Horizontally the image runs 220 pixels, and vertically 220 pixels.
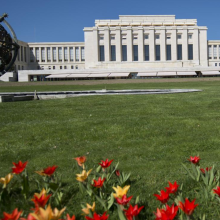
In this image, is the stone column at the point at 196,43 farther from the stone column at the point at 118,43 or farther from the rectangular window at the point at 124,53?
the stone column at the point at 118,43

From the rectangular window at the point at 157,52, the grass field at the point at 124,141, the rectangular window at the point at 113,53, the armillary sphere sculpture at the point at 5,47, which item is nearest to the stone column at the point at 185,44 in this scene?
the rectangular window at the point at 157,52

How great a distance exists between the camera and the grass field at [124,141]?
5.14m

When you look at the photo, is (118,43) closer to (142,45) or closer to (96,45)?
(96,45)

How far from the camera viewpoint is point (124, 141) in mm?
Answer: 7113

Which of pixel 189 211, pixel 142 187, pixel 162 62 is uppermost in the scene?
pixel 162 62

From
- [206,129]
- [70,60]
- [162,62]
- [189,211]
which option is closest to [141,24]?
[162,62]

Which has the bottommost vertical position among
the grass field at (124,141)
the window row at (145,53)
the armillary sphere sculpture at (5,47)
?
the grass field at (124,141)

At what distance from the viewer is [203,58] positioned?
76.6 meters

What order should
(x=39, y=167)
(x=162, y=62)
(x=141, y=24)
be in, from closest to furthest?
1. (x=39, y=167)
2. (x=162, y=62)
3. (x=141, y=24)

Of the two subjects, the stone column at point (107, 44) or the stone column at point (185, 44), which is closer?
the stone column at point (107, 44)

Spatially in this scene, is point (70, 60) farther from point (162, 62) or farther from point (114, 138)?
point (114, 138)

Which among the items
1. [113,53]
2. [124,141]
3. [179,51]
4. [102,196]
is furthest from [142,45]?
[102,196]

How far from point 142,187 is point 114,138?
3150mm

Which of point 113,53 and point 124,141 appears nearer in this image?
point 124,141
